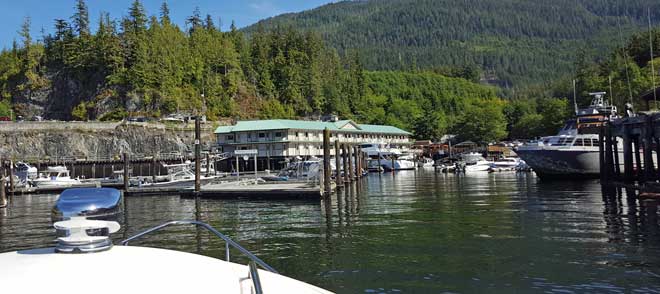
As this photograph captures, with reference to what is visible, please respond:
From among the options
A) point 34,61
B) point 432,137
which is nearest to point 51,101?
point 34,61

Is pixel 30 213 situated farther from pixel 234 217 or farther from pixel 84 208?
pixel 84 208

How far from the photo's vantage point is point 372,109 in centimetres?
13775

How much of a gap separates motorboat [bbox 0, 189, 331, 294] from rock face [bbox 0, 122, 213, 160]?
264 ft

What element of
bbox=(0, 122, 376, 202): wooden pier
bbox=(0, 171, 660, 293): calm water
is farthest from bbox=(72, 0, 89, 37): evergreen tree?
bbox=(0, 171, 660, 293): calm water

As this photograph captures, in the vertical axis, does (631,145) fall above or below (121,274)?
above

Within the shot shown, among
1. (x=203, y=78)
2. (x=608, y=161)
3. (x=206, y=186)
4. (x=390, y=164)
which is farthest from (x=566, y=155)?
(x=203, y=78)

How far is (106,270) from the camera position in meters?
3.50

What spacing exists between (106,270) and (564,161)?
41.9 meters

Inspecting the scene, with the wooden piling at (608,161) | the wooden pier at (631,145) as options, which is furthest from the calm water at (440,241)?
the wooden piling at (608,161)

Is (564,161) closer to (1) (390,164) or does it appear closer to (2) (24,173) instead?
(1) (390,164)

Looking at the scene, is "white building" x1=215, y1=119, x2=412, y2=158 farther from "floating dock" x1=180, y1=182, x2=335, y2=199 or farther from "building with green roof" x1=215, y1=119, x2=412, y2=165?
"floating dock" x1=180, y1=182, x2=335, y2=199

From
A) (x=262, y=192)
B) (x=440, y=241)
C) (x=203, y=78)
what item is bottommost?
(x=440, y=241)

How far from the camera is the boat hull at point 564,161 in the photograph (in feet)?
131

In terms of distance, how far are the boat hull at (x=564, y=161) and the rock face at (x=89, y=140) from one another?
5739 cm
